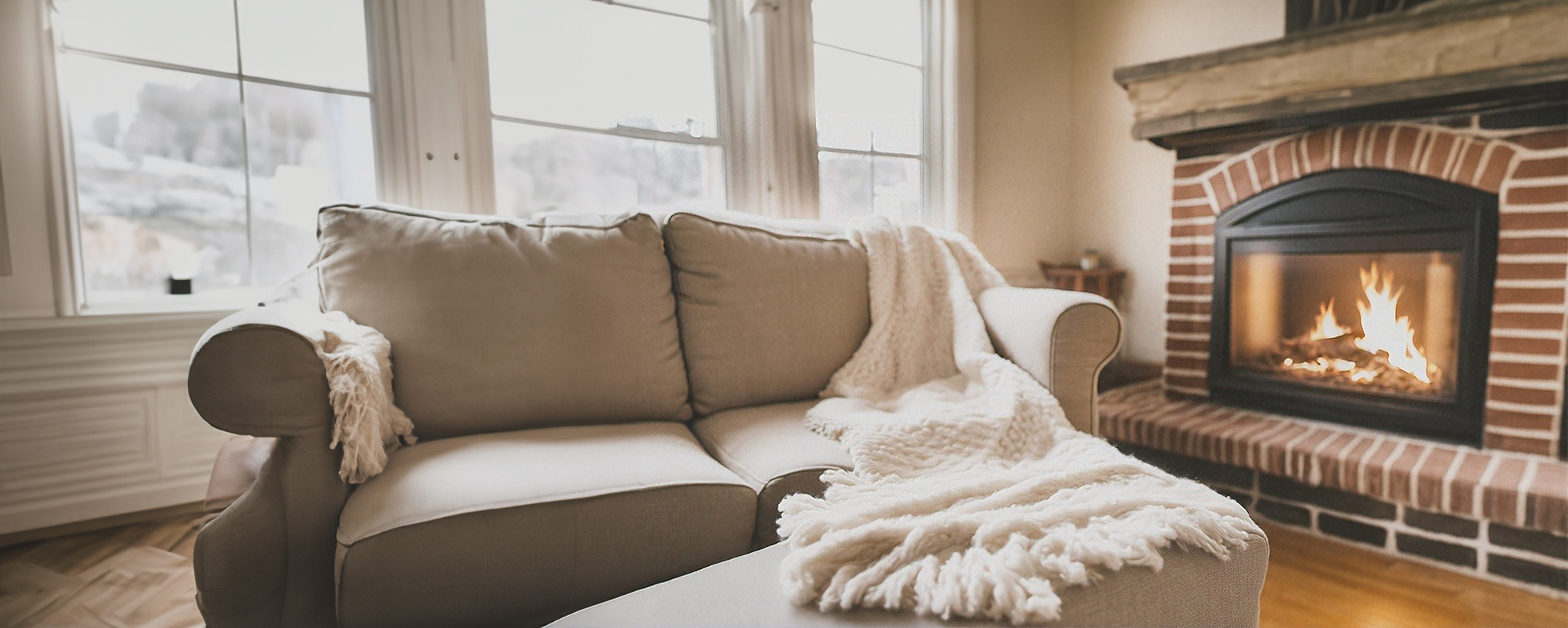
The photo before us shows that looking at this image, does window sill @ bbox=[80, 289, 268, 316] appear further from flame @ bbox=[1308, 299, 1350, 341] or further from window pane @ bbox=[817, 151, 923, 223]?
flame @ bbox=[1308, 299, 1350, 341]

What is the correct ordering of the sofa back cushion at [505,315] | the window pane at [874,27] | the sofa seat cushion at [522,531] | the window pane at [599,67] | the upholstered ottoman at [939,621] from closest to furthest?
the upholstered ottoman at [939,621]
the sofa seat cushion at [522,531]
the sofa back cushion at [505,315]
the window pane at [599,67]
the window pane at [874,27]

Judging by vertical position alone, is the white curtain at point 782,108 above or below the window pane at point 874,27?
below

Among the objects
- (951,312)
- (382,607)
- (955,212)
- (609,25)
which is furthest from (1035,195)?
(382,607)

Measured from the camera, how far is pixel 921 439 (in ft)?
4.08

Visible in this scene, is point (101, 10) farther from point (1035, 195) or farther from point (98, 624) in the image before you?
point (1035, 195)

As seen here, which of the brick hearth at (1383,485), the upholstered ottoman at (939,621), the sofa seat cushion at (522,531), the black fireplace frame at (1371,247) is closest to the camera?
the upholstered ottoman at (939,621)

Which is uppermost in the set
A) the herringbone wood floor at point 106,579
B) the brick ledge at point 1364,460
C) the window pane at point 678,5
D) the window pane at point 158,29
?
the window pane at point 678,5

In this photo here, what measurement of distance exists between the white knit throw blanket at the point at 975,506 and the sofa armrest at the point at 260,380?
2.42 feet

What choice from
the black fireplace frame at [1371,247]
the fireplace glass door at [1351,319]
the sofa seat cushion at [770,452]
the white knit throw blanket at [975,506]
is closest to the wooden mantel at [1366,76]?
the black fireplace frame at [1371,247]

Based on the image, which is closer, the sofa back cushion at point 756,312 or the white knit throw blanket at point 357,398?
the white knit throw blanket at point 357,398

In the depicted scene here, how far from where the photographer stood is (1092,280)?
304cm

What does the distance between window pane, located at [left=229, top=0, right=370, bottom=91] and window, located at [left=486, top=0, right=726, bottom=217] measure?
1.17 ft

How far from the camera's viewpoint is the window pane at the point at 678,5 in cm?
237

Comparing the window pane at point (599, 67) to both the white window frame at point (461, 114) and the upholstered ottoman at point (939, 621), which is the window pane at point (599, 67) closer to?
the white window frame at point (461, 114)
